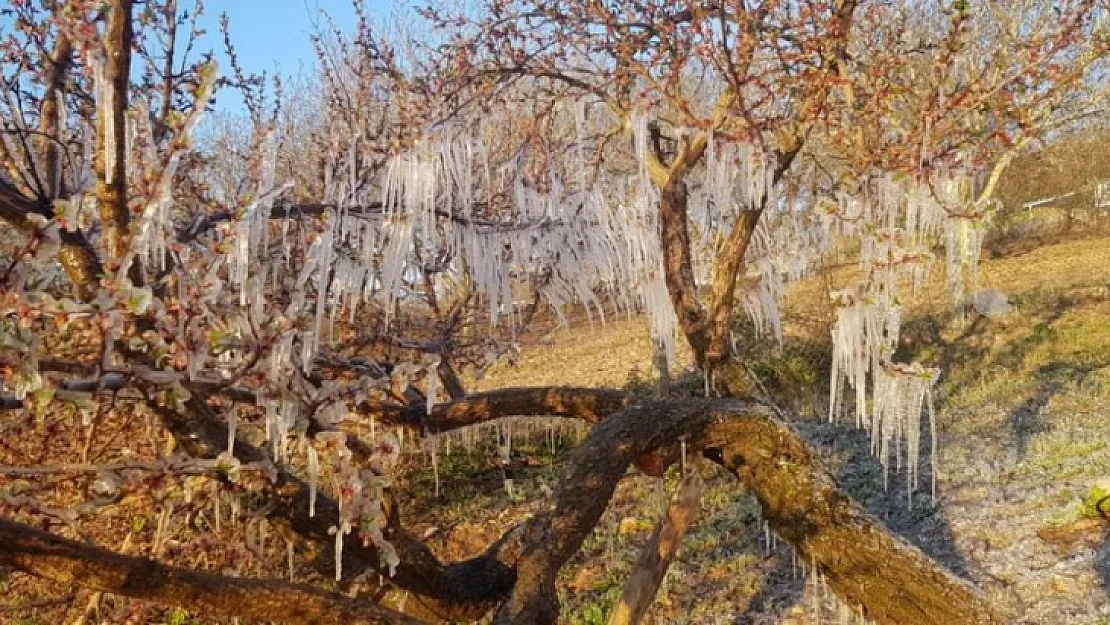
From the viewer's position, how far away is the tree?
Answer: 2.13 m

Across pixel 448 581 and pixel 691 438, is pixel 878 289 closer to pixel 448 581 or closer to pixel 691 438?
pixel 691 438

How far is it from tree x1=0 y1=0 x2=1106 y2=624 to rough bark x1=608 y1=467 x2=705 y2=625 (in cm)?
6

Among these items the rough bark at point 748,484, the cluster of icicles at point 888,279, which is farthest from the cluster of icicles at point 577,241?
the rough bark at point 748,484

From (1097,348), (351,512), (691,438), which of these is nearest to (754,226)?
(691,438)

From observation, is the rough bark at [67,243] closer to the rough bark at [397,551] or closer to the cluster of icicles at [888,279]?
the rough bark at [397,551]

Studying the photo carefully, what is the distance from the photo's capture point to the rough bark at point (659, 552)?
135 inches

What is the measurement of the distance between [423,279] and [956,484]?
4678mm

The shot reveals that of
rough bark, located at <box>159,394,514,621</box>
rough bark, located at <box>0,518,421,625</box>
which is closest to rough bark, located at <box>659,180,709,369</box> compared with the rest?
rough bark, located at <box>159,394,514,621</box>

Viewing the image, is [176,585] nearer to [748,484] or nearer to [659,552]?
[659,552]

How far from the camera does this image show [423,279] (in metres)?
4.48

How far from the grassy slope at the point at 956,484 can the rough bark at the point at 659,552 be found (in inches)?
4.6

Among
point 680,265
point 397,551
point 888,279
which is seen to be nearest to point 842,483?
point 680,265

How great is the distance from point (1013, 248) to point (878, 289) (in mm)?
12563

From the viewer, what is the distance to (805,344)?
30.1 feet
